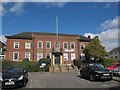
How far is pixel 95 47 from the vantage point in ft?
155

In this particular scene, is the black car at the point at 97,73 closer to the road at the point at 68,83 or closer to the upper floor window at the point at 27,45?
the road at the point at 68,83

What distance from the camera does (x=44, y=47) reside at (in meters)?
50.0

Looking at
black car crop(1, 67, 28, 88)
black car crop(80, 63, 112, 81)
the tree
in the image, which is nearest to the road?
black car crop(80, 63, 112, 81)

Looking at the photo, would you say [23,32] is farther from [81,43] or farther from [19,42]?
[81,43]

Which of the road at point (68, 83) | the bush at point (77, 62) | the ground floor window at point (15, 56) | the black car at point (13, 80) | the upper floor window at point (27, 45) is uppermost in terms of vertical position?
the upper floor window at point (27, 45)

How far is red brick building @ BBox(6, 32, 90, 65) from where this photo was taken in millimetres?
48562

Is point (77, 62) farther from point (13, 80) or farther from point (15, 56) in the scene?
point (13, 80)

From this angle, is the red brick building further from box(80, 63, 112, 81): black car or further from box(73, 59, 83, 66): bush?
box(80, 63, 112, 81): black car

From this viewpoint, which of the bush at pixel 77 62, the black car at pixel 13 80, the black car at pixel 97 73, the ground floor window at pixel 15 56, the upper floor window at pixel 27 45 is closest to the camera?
the black car at pixel 13 80

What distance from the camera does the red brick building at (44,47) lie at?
4856 cm

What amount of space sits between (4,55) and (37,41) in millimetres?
7585

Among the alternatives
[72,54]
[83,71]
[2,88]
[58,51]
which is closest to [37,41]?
[58,51]

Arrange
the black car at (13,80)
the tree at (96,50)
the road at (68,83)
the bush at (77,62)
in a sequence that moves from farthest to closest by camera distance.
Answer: the bush at (77,62)
the tree at (96,50)
the road at (68,83)
the black car at (13,80)

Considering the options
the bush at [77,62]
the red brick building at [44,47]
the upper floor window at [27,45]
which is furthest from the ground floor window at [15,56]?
the bush at [77,62]
